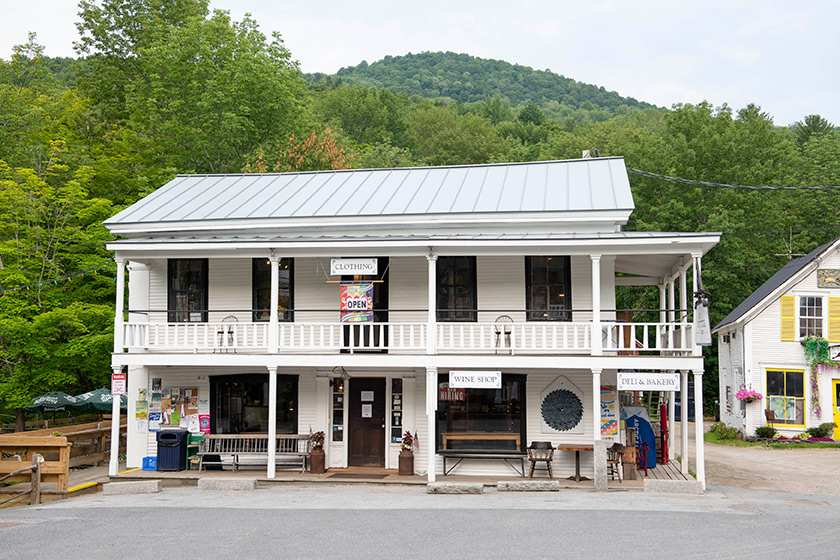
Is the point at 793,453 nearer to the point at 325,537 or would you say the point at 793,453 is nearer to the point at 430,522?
the point at 430,522

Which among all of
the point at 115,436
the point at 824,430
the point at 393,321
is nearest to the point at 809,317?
the point at 824,430

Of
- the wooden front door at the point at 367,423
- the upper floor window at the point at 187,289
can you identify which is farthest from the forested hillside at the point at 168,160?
the wooden front door at the point at 367,423

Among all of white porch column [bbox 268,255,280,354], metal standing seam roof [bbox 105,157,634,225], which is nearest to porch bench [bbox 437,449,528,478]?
white porch column [bbox 268,255,280,354]

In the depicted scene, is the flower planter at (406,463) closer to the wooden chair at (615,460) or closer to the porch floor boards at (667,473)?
the wooden chair at (615,460)

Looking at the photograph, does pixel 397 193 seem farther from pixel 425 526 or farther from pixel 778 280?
pixel 778 280

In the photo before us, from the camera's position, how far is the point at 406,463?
18.5 m

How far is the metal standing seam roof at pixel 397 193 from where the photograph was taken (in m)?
19.6

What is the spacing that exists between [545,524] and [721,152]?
107ft

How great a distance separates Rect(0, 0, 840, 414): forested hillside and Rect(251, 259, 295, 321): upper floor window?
666 cm

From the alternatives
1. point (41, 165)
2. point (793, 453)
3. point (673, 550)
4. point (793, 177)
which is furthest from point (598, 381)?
point (793, 177)

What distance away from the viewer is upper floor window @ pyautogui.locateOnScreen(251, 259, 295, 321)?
1997 cm

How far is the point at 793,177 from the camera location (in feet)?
140

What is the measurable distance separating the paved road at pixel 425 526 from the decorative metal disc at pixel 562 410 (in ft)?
8.22

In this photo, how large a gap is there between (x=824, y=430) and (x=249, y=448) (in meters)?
19.9
